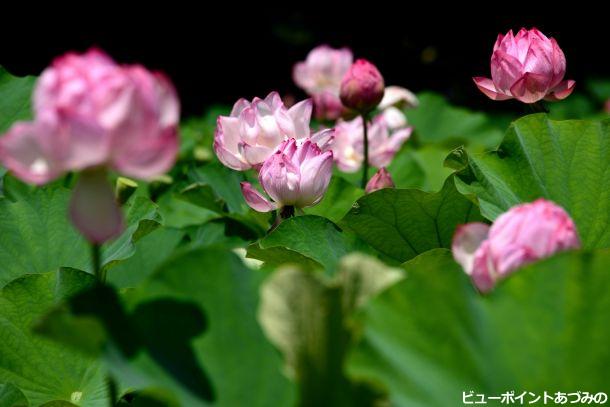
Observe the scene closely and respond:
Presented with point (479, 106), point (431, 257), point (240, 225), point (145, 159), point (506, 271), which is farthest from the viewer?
point (479, 106)

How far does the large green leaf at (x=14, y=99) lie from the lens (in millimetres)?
1523

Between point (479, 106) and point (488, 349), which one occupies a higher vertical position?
point (488, 349)

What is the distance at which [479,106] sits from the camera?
17.7ft

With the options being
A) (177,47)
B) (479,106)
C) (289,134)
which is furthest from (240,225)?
(177,47)

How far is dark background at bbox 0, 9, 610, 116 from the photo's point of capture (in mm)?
6094

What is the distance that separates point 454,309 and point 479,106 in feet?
15.9

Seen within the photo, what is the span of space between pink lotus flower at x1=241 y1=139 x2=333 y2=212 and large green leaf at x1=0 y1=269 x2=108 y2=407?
25 cm

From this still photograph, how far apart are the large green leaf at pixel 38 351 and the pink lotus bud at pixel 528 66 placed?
600mm

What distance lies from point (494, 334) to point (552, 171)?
19.1 inches

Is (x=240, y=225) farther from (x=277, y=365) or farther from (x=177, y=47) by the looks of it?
(x=177, y=47)

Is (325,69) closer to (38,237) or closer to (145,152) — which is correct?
(38,237)

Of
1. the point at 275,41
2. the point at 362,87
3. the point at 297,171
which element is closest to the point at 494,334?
the point at 297,171

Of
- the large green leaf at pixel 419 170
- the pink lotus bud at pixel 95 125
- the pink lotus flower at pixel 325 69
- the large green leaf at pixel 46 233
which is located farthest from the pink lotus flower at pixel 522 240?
the pink lotus flower at pixel 325 69

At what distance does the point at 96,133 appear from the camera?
0.60 metres
